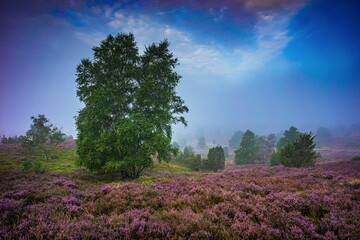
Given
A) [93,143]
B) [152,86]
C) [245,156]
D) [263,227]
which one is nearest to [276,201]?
[263,227]

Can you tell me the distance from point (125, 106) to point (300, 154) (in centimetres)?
2550

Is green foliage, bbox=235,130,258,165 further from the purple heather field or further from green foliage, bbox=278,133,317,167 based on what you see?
the purple heather field

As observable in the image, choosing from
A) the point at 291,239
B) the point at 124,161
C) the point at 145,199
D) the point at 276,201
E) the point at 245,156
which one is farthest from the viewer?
the point at 245,156

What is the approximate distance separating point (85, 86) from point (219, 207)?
17.1 m

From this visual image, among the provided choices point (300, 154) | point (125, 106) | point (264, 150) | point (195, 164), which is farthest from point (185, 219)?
point (264, 150)

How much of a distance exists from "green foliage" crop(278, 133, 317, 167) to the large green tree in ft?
59.4

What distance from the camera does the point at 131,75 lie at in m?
18.3

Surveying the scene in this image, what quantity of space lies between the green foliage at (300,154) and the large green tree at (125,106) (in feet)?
59.4

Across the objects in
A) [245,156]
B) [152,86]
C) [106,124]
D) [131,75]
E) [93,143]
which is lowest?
[245,156]

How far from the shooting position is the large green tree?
1677cm

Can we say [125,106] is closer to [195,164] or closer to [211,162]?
[195,164]

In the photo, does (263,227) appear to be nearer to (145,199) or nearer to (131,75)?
(145,199)

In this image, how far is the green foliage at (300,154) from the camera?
26.9m

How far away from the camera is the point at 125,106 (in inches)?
723
